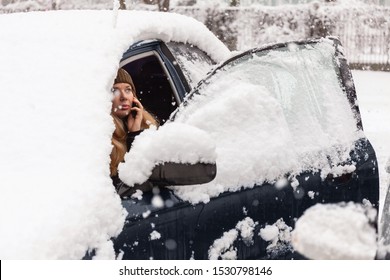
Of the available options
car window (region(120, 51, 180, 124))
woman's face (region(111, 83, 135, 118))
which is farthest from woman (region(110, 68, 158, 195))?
car window (region(120, 51, 180, 124))

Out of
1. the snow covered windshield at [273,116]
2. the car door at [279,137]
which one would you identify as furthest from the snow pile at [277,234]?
the snow covered windshield at [273,116]

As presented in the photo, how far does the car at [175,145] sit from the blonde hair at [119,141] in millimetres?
259

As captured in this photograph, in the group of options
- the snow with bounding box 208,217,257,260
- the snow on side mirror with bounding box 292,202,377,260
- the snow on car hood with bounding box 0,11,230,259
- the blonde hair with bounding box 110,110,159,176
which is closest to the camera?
the snow on side mirror with bounding box 292,202,377,260

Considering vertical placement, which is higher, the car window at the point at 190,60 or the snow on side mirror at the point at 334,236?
the car window at the point at 190,60

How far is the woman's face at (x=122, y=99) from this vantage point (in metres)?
3.26

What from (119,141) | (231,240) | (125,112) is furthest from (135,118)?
(231,240)

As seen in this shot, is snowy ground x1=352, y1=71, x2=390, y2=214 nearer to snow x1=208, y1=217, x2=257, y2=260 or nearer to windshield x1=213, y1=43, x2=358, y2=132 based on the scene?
windshield x1=213, y1=43, x2=358, y2=132

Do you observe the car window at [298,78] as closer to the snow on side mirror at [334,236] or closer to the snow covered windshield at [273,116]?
the snow covered windshield at [273,116]

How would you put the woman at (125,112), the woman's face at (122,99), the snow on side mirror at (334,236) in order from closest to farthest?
the snow on side mirror at (334,236) < the woman at (125,112) < the woman's face at (122,99)

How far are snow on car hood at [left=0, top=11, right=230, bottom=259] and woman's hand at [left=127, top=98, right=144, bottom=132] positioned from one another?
0.43 metres

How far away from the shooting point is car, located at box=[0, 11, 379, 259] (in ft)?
7.03

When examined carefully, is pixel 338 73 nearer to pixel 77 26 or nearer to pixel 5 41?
pixel 77 26

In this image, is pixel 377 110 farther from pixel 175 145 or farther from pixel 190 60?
pixel 175 145

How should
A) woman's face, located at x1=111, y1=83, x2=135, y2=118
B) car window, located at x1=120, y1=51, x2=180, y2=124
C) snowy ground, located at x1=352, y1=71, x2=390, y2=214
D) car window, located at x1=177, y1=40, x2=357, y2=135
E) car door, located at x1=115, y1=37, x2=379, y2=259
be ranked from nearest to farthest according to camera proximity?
1. car door, located at x1=115, y1=37, x2=379, y2=259
2. car window, located at x1=177, y1=40, x2=357, y2=135
3. woman's face, located at x1=111, y1=83, x2=135, y2=118
4. car window, located at x1=120, y1=51, x2=180, y2=124
5. snowy ground, located at x1=352, y1=71, x2=390, y2=214
